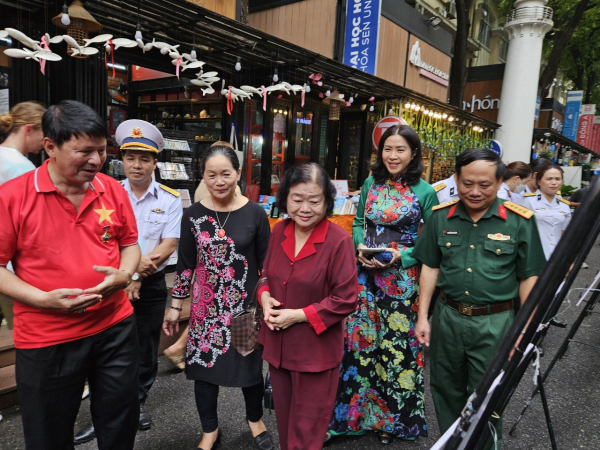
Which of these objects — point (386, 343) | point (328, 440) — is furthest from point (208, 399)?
point (386, 343)

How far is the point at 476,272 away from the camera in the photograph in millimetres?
2197

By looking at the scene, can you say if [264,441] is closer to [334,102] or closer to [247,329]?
[247,329]

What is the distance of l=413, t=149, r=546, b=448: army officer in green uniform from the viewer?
7.06 feet

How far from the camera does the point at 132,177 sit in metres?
2.75

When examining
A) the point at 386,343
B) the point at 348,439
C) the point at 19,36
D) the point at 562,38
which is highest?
the point at 562,38

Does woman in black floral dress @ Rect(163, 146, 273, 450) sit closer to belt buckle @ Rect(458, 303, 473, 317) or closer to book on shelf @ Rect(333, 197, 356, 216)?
belt buckle @ Rect(458, 303, 473, 317)

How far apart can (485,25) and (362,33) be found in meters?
19.8

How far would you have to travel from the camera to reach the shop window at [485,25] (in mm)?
23089

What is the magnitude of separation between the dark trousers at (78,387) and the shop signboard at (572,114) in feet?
88.3

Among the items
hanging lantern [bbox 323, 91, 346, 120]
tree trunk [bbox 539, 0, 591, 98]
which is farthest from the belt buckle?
tree trunk [bbox 539, 0, 591, 98]

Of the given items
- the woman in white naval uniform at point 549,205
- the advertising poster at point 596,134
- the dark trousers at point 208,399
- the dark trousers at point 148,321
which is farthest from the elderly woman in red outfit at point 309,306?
the advertising poster at point 596,134

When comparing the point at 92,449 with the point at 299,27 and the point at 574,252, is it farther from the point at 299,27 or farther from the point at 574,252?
the point at 299,27

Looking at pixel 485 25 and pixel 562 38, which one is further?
pixel 485 25

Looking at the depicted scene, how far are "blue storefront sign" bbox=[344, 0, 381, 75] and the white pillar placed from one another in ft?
Answer: 32.8
